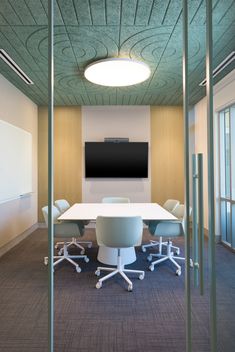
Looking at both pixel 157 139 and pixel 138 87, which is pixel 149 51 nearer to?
pixel 138 87

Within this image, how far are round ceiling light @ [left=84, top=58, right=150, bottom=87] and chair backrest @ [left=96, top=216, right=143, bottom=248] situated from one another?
2072 mm

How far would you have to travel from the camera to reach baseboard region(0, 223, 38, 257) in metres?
4.43

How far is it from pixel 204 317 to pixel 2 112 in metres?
4.18

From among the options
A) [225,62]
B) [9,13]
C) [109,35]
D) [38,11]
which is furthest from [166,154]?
[9,13]

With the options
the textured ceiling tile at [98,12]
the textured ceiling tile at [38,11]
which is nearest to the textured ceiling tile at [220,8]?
the textured ceiling tile at [98,12]

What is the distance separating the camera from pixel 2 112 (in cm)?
434

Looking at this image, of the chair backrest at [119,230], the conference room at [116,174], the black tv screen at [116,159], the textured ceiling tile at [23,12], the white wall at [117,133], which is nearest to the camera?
the conference room at [116,174]

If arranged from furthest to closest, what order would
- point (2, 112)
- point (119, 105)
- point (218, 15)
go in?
point (119, 105) → point (2, 112) → point (218, 15)

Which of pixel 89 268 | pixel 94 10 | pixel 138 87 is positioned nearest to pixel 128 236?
pixel 89 268

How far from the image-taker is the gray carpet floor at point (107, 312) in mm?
2113

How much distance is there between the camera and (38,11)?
2629 millimetres

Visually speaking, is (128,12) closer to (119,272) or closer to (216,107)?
(216,107)

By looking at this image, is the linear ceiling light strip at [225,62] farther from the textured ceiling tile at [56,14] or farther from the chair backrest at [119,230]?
the chair backrest at [119,230]

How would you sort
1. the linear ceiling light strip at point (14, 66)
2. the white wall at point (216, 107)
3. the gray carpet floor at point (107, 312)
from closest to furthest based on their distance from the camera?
the gray carpet floor at point (107, 312)
the linear ceiling light strip at point (14, 66)
the white wall at point (216, 107)
